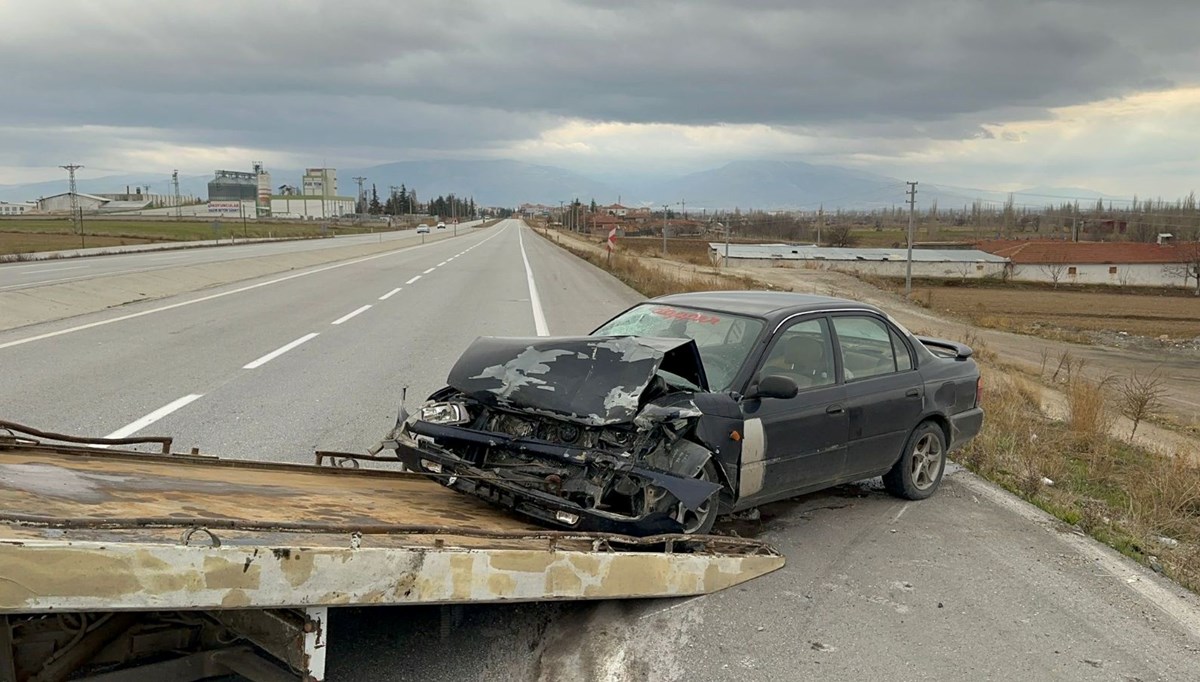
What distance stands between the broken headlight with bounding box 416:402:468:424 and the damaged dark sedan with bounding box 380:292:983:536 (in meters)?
0.01

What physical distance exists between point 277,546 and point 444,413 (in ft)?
6.90

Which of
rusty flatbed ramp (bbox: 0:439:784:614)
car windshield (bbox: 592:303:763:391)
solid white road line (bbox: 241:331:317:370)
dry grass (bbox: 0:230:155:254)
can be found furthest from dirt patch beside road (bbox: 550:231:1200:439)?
dry grass (bbox: 0:230:155:254)

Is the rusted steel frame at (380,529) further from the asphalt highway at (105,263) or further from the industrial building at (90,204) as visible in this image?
the industrial building at (90,204)

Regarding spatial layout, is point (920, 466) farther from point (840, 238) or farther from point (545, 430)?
point (840, 238)

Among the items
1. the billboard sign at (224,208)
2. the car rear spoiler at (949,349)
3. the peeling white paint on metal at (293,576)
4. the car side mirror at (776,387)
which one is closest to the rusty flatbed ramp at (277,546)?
the peeling white paint on metal at (293,576)

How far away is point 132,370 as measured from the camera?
32.0 feet

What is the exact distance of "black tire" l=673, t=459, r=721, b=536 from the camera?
465cm

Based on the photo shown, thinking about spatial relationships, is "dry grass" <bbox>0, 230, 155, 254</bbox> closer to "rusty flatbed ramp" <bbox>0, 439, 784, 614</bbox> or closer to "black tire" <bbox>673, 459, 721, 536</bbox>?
Result: "rusty flatbed ramp" <bbox>0, 439, 784, 614</bbox>

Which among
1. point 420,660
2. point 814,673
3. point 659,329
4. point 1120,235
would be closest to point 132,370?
point 659,329

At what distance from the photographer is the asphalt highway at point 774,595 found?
12.6ft

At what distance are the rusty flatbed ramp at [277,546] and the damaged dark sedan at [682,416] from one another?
272mm

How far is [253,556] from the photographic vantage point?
2.79 m

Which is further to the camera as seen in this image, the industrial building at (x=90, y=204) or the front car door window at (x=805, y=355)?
the industrial building at (x=90, y=204)

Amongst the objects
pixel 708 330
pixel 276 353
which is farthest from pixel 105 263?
pixel 708 330
